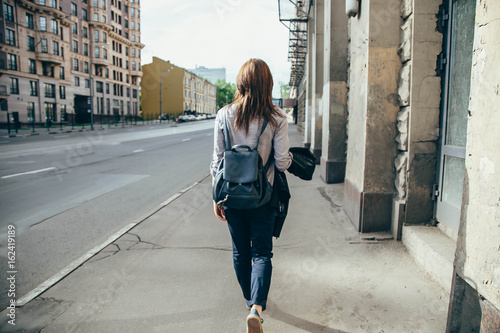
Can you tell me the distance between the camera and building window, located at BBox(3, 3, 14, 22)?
1604 inches

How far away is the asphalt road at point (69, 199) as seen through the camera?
4.45 m

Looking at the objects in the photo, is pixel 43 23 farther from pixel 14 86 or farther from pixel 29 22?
pixel 14 86

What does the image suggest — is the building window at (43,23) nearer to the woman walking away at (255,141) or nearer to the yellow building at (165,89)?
the yellow building at (165,89)

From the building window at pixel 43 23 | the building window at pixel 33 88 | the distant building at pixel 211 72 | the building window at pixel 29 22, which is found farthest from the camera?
the distant building at pixel 211 72

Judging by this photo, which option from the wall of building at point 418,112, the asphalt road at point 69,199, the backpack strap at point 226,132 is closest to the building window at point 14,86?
the asphalt road at point 69,199

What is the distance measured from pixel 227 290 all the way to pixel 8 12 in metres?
50.1

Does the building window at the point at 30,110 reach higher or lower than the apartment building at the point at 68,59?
lower

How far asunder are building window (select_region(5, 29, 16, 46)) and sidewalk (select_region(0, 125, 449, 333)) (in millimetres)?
47153

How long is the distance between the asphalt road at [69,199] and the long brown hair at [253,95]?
274 cm

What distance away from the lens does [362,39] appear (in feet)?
15.9

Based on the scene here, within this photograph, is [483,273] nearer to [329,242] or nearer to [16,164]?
[329,242]

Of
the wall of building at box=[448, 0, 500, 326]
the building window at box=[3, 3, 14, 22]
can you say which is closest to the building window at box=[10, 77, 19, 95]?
the building window at box=[3, 3, 14, 22]

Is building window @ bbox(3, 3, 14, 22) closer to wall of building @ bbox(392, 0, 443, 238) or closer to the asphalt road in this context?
the asphalt road

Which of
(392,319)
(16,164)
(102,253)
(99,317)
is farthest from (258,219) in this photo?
(16,164)
